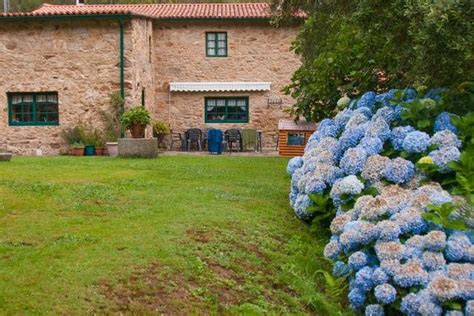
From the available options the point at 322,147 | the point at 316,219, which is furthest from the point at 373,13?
the point at 316,219

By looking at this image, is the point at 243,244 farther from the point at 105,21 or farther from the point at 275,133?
the point at 275,133

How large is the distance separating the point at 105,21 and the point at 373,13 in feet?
49.7

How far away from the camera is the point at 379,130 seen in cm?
723

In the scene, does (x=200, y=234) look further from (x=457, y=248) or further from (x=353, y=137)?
(x=457, y=248)

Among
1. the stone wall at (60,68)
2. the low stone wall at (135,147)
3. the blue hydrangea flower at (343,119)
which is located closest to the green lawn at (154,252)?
the blue hydrangea flower at (343,119)

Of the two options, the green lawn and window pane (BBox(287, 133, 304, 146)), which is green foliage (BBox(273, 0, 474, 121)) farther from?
window pane (BBox(287, 133, 304, 146))

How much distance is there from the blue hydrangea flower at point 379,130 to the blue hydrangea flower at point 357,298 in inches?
89.7

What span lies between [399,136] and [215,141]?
15.8m

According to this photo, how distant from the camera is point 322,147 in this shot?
8312 millimetres

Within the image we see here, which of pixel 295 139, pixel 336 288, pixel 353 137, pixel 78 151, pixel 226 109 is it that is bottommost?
pixel 336 288

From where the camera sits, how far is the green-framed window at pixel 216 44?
977 inches

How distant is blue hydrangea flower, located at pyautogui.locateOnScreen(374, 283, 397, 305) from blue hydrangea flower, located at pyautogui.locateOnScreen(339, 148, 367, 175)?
196cm

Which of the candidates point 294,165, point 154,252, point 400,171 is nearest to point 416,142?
point 400,171

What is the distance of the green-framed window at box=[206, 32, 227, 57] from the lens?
2483cm
